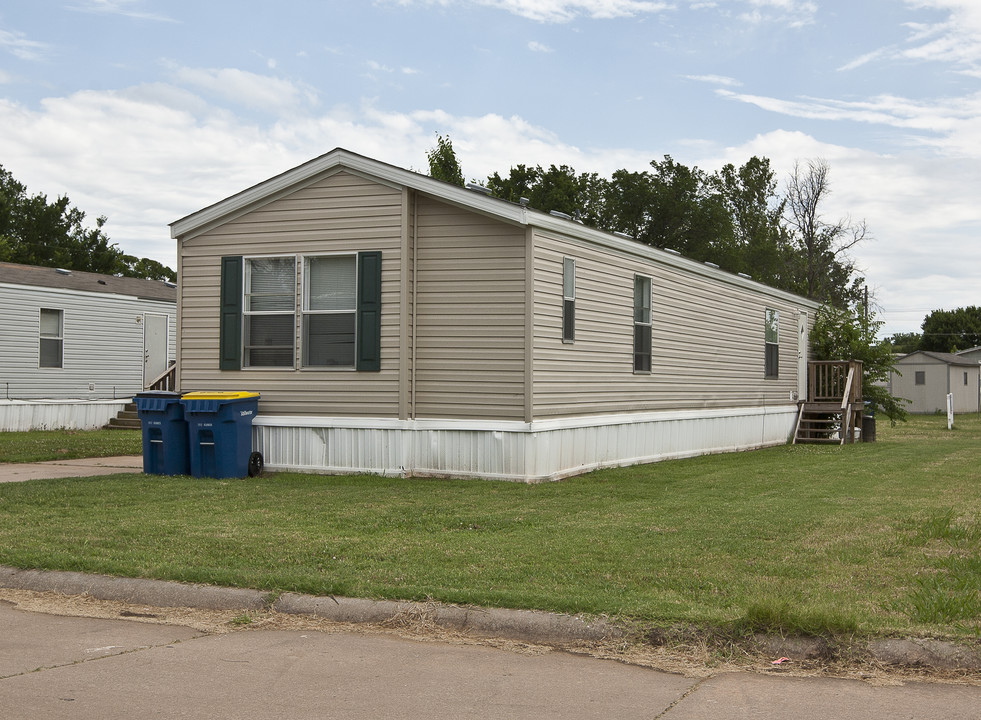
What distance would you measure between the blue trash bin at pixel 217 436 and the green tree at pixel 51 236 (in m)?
40.0

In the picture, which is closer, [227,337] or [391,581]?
[391,581]

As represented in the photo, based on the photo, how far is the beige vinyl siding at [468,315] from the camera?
42.9ft

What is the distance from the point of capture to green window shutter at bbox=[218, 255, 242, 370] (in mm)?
14242

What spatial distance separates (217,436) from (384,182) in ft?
12.9

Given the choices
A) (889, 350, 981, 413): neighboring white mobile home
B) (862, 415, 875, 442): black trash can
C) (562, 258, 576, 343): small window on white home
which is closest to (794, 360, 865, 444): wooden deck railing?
(862, 415, 875, 442): black trash can

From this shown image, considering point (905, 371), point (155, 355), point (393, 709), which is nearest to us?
point (393, 709)

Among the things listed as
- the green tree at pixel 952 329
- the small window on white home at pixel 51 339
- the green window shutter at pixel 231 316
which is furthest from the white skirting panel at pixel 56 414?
the green tree at pixel 952 329

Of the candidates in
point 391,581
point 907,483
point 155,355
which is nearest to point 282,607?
point 391,581

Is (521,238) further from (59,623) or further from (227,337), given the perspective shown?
(59,623)

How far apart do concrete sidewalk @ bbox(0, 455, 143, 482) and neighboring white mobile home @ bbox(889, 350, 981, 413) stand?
138 ft

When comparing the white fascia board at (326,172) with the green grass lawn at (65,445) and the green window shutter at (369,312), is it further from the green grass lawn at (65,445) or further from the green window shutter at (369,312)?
the green grass lawn at (65,445)

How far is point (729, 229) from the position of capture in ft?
174

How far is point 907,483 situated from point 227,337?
30.3 ft

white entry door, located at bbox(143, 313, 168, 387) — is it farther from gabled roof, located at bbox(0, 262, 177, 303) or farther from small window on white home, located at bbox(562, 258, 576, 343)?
small window on white home, located at bbox(562, 258, 576, 343)
